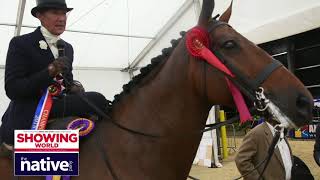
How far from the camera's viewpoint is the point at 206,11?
2.08 m

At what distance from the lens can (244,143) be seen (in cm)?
387

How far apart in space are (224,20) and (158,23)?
749 cm

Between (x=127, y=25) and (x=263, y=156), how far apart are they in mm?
6541

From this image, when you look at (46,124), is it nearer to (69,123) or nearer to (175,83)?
(69,123)

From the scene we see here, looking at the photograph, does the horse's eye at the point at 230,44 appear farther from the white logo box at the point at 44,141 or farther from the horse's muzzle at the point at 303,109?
the white logo box at the point at 44,141

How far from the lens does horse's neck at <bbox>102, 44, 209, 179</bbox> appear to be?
6.73ft

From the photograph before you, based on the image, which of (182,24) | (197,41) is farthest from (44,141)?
(182,24)

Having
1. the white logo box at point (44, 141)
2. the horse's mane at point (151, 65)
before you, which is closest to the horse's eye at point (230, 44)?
the horse's mane at point (151, 65)

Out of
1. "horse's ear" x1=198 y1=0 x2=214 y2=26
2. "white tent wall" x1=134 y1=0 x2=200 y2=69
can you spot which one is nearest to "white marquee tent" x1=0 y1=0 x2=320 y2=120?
"white tent wall" x1=134 y1=0 x2=200 y2=69

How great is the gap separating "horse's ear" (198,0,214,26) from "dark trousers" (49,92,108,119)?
0.84m

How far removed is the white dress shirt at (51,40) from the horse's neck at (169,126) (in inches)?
29.2

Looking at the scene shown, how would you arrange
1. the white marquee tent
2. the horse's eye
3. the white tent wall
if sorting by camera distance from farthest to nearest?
1. the white tent wall
2. the white marquee tent
3. the horse's eye

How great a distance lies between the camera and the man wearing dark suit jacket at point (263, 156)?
3631 millimetres

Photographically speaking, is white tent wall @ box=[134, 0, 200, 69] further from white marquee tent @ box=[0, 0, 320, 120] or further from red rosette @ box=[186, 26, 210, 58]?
red rosette @ box=[186, 26, 210, 58]
